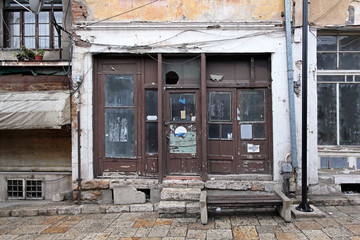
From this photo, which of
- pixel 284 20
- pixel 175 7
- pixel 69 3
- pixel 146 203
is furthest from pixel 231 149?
pixel 69 3

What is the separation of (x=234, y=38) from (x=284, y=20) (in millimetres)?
1209

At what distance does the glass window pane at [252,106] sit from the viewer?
239 inches

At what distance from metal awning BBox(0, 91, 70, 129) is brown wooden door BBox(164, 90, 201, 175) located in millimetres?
2400

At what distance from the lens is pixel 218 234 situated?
14.2 feet

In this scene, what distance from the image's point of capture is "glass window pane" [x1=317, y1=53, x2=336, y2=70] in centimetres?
623

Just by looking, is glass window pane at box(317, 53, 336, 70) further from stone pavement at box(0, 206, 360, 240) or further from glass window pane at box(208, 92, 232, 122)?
stone pavement at box(0, 206, 360, 240)

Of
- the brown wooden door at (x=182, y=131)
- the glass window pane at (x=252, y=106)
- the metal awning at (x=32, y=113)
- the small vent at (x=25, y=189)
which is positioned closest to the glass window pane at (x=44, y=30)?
the metal awning at (x=32, y=113)

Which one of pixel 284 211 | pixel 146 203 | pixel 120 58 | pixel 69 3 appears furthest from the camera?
pixel 69 3

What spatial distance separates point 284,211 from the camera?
15.5ft

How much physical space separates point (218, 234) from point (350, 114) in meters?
4.53

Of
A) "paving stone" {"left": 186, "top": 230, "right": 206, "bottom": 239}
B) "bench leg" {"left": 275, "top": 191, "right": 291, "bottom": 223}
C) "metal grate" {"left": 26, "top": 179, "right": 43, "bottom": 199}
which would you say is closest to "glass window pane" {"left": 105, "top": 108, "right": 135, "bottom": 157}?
"metal grate" {"left": 26, "top": 179, "right": 43, "bottom": 199}

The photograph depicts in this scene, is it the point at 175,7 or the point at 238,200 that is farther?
the point at 175,7

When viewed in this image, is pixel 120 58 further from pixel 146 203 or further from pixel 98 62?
pixel 146 203

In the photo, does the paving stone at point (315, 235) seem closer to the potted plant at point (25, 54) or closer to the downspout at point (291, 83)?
the downspout at point (291, 83)
